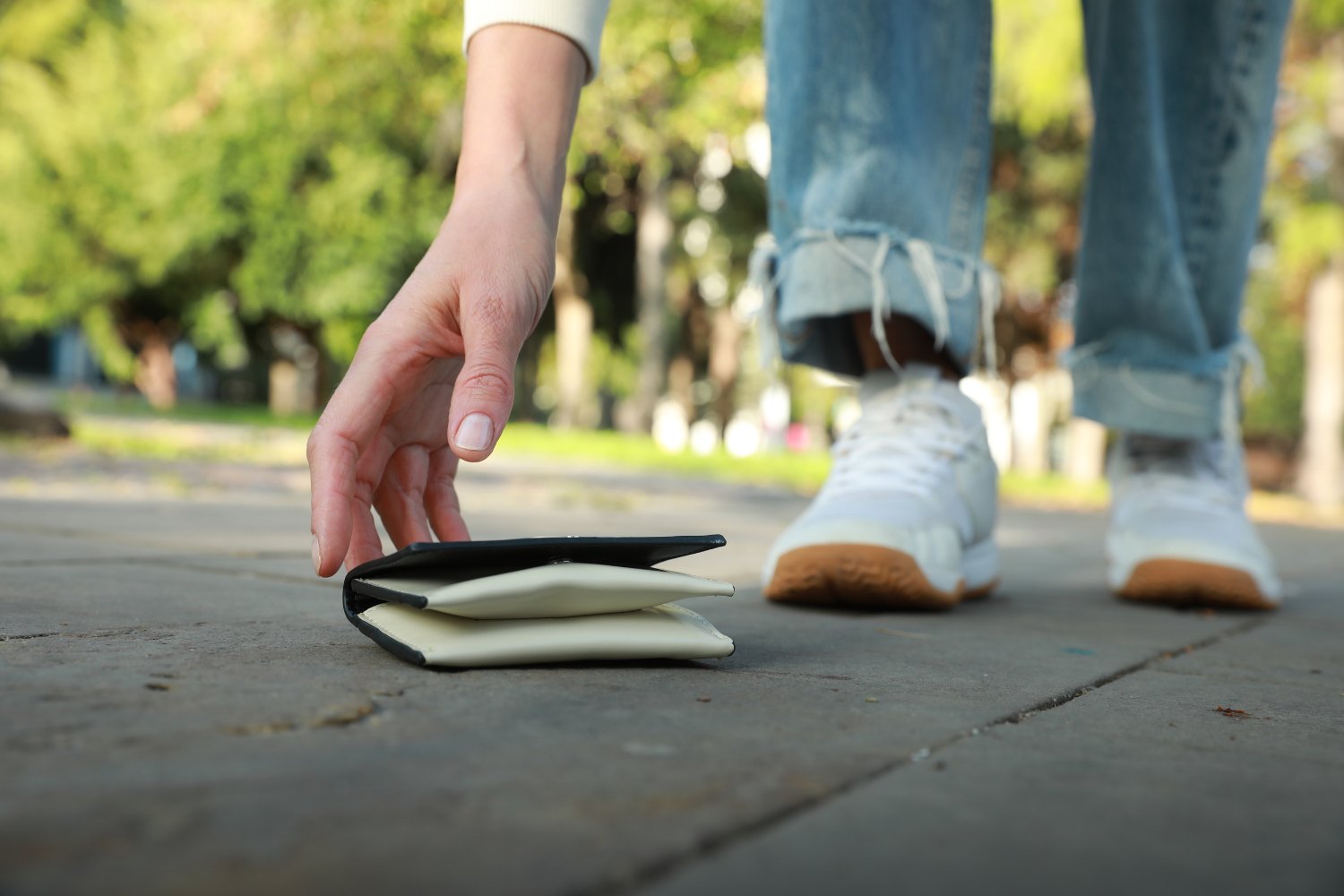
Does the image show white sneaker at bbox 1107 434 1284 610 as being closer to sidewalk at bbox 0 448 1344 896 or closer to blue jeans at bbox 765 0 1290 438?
blue jeans at bbox 765 0 1290 438

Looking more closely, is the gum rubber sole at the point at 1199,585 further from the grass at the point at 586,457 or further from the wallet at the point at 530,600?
the grass at the point at 586,457

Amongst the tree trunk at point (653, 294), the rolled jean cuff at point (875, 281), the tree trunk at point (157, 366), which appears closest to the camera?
the rolled jean cuff at point (875, 281)

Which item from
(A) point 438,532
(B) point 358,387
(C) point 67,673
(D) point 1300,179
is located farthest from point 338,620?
(D) point 1300,179

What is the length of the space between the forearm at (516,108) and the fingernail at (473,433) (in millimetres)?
360

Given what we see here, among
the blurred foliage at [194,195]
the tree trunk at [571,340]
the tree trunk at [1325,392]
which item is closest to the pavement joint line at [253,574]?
the tree trunk at [1325,392]

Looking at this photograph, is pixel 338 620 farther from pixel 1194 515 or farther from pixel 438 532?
pixel 1194 515

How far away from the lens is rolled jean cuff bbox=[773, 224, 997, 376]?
1915 mm

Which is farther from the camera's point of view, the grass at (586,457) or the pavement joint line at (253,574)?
the grass at (586,457)

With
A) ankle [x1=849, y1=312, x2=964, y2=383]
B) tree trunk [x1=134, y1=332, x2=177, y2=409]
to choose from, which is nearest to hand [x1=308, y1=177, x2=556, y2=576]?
ankle [x1=849, y1=312, x2=964, y2=383]

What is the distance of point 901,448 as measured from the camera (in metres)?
2.00

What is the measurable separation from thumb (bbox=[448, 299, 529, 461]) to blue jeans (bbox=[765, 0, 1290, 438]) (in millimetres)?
820

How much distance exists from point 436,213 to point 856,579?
17.7 meters

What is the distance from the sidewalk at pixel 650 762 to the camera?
601mm

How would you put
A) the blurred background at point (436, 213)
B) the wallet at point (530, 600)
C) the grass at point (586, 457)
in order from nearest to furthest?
the wallet at point (530, 600), the grass at point (586, 457), the blurred background at point (436, 213)
